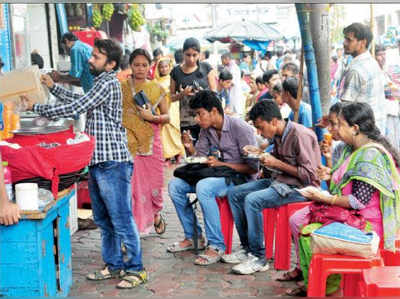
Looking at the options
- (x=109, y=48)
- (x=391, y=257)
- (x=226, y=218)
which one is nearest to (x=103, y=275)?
(x=226, y=218)

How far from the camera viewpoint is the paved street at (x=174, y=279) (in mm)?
4312

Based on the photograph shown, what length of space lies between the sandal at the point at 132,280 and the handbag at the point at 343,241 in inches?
56.7

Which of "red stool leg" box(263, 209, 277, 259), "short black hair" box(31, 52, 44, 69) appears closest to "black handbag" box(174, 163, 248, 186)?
"red stool leg" box(263, 209, 277, 259)

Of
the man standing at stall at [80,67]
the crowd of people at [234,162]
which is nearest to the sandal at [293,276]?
the crowd of people at [234,162]

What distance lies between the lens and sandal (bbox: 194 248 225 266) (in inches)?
193

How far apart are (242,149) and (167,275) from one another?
1203mm

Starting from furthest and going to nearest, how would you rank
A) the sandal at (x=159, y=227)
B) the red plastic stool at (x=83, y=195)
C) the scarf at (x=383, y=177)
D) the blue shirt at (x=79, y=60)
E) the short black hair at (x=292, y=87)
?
the blue shirt at (x=79, y=60)
the red plastic stool at (x=83, y=195)
the sandal at (x=159, y=227)
the short black hair at (x=292, y=87)
the scarf at (x=383, y=177)

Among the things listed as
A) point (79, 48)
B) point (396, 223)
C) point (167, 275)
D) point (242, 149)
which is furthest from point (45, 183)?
point (79, 48)

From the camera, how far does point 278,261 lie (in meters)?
4.65

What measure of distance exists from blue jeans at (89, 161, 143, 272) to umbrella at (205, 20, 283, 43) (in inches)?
438

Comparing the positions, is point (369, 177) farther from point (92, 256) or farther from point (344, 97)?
point (92, 256)

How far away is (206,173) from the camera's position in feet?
16.5

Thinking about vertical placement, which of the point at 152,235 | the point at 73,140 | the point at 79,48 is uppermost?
the point at 79,48

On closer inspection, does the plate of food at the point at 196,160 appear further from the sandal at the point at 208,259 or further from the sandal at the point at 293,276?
the sandal at the point at 293,276
